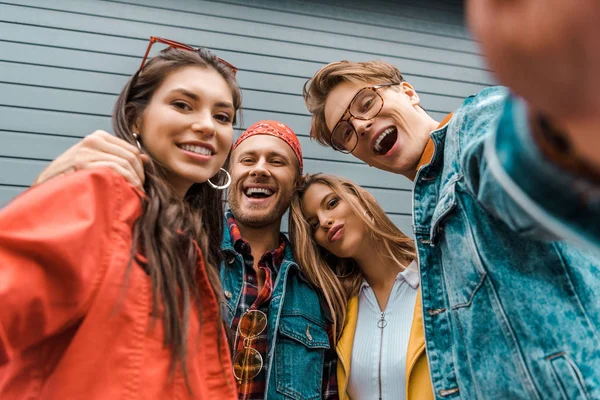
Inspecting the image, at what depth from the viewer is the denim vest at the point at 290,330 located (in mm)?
2242

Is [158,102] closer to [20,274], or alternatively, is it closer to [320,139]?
[20,274]

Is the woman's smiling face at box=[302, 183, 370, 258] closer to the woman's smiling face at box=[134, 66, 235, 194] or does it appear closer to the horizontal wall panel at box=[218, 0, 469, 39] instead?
the woman's smiling face at box=[134, 66, 235, 194]

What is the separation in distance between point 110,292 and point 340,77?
1.83 m

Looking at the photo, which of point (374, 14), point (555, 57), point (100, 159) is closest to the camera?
point (555, 57)

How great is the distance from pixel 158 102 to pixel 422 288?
47.3 inches

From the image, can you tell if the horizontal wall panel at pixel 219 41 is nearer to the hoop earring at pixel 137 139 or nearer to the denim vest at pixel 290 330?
the denim vest at pixel 290 330

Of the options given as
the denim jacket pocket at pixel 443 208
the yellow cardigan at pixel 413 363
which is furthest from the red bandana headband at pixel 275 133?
the denim jacket pocket at pixel 443 208

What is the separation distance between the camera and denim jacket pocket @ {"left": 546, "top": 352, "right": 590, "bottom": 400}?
4.10 ft

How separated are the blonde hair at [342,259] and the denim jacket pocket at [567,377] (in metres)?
1.34

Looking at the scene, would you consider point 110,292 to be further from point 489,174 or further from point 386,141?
point 386,141

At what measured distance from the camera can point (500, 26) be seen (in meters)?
0.35

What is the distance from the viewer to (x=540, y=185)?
15.4 inches

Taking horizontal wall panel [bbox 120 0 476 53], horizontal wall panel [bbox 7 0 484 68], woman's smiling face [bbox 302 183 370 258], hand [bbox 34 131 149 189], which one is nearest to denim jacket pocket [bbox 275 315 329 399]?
woman's smiling face [bbox 302 183 370 258]

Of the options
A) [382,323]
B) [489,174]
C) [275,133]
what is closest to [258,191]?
[275,133]
